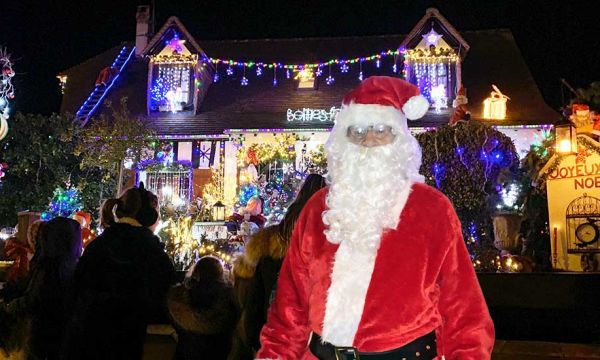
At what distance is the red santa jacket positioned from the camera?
2082mm

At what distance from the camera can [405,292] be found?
211cm

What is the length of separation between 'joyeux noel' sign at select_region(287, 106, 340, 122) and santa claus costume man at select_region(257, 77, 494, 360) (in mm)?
14925

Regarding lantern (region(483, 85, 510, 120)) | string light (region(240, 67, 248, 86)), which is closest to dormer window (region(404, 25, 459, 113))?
lantern (region(483, 85, 510, 120))

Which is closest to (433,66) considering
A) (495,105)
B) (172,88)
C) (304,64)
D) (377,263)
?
(495,105)

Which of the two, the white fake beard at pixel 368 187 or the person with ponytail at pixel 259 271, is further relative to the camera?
the person with ponytail at pixel 259 271

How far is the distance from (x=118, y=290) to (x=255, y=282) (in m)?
1.05

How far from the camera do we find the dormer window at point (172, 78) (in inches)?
742

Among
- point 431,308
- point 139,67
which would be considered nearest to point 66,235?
point 431,308

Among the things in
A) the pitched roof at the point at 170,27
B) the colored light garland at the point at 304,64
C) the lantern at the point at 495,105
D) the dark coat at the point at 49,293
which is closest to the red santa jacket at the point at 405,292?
the dark coat at the point at 49,293

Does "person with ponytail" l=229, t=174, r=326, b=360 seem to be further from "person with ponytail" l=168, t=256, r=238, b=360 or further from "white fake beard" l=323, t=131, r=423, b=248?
"white fake beard" l=323, t=131, r=423, b=248

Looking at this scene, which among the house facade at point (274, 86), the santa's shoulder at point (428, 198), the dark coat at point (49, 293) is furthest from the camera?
the house facade at point (274, 86)

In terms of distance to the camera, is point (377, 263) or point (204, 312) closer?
point (377, 263)

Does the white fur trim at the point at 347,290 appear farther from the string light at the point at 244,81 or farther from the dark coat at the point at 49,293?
the string light at the point at 244,81

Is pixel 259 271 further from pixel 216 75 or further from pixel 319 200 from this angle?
pixel 216 75
